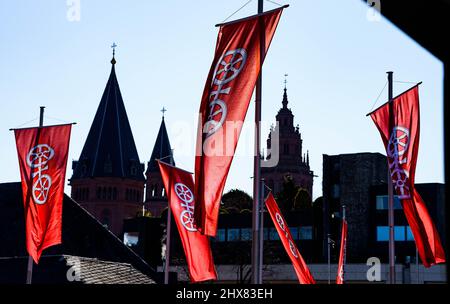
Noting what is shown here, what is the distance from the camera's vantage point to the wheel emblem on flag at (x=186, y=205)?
21844 millimetres

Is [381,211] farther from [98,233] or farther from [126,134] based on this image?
[126,134]

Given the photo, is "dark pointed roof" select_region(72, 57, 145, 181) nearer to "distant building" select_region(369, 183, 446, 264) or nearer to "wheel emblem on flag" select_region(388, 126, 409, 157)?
"distant building" select_region(369, 183, 446, 264)

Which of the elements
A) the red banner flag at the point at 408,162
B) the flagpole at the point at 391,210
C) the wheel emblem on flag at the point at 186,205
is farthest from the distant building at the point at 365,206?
the red banner flag at the point at 408,162

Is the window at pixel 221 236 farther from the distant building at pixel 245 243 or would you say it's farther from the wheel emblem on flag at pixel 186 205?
the wheel emblem on flag at pixel 186 205

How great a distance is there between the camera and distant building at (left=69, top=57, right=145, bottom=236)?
164 m

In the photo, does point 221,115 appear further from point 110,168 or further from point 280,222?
point 110,168

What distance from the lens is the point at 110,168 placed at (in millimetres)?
180000

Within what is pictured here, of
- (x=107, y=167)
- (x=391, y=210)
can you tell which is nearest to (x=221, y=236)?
(x=391, y=210)

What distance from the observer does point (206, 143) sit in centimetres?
1253

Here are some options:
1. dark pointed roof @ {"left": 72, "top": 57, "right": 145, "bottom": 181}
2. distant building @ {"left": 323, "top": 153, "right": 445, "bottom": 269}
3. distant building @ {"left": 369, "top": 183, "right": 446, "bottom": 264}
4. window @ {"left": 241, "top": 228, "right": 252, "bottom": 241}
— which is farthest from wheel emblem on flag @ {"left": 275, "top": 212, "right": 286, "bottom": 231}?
dark pointed roof @ {"left": 72, "top": 57, "right": 145, "bottom": 181}

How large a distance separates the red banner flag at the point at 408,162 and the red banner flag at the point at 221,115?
6.78 meters

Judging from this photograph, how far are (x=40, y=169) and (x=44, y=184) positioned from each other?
463 mm
